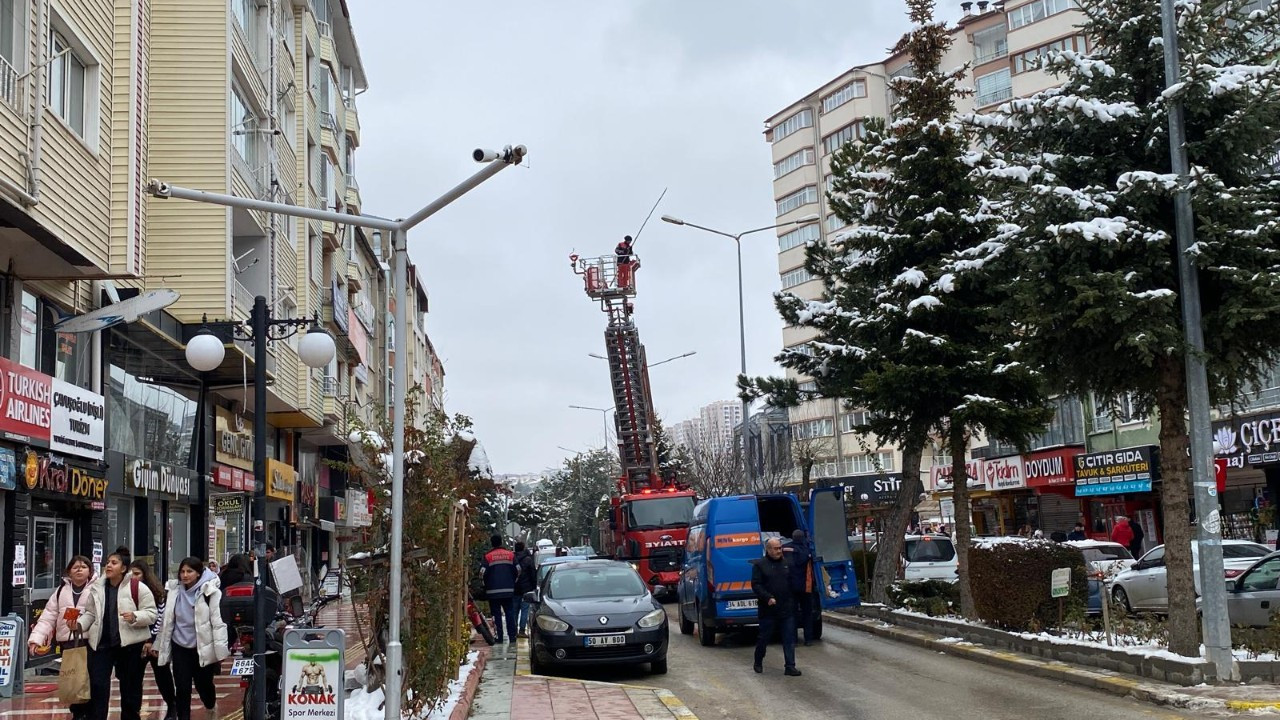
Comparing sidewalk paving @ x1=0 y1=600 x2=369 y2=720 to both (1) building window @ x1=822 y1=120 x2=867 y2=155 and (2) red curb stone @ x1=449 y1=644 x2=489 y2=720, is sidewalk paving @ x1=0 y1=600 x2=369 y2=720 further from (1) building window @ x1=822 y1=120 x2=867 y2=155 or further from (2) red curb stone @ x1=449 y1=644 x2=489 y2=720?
(1) building window @ x1=822 y1=120 x2=867 y2=155

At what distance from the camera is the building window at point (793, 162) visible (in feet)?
236

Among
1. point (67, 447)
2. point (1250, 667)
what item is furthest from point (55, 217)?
point (1250, 667)

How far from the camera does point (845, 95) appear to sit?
68938mm

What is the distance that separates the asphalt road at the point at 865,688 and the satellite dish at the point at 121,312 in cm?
759

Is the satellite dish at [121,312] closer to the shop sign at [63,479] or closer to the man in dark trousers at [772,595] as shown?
the shop sign at [63,479]

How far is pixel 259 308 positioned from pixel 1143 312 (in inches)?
371

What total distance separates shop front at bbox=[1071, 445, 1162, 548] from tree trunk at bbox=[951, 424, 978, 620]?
1610 centimetres

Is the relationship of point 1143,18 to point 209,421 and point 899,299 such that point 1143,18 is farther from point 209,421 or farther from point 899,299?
point 209,421

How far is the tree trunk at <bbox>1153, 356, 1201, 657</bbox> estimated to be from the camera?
13.3 m

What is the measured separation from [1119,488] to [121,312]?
95.8ft

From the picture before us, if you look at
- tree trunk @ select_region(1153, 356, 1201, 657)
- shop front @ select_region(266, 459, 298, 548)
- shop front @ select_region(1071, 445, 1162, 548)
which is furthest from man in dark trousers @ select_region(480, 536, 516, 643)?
shop front @ select_region(1071, 445, 1162, 548)

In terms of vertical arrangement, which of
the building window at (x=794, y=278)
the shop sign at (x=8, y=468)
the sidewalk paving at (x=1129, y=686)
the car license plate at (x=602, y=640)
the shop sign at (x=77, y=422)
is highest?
the building window at (x=794, y=278)

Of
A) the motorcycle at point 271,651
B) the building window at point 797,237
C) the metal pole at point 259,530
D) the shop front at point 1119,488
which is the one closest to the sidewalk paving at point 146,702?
the motorcycle at point 271,651

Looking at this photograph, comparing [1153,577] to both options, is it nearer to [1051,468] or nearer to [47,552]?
[47,552]
